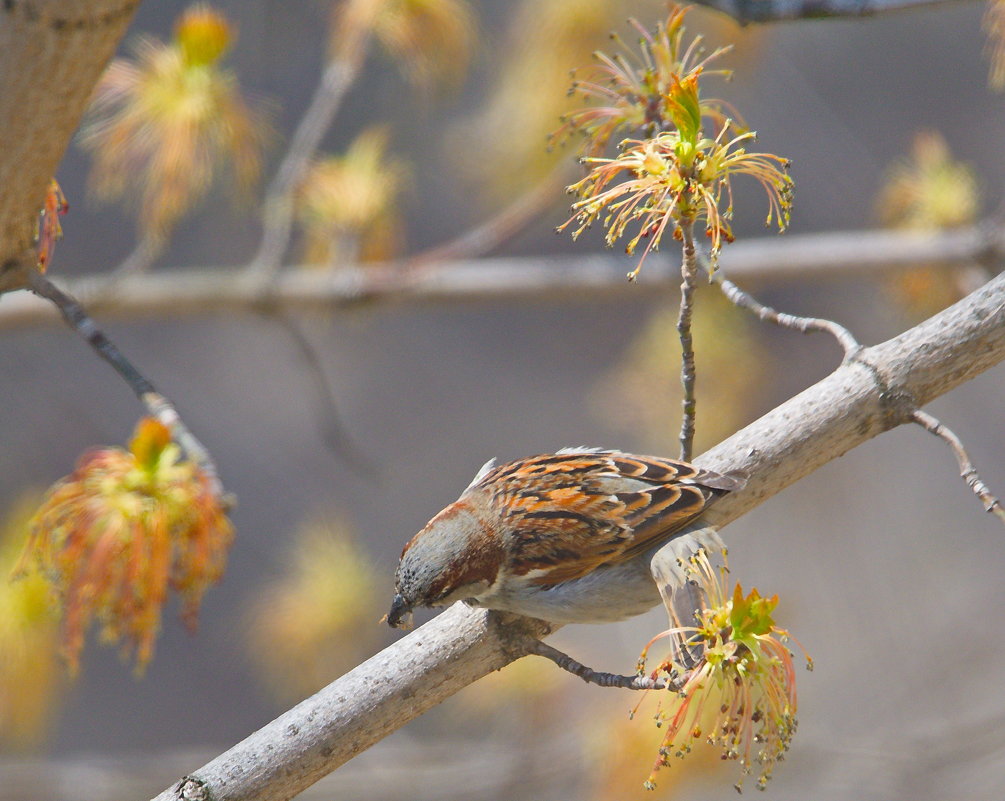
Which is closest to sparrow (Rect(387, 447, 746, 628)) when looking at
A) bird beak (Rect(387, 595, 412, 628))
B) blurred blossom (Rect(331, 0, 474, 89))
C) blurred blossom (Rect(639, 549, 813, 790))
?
bird beak (Rect(387, 595, 412, 628))

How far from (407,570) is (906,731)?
9.34 ft

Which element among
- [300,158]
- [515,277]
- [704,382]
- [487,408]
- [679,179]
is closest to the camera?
[679,179]

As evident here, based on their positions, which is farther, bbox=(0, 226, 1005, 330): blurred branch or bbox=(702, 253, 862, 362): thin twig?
bbox=(0, 226, 1005, 330): blurred branch

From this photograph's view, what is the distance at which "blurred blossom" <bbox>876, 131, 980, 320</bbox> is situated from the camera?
2414mm

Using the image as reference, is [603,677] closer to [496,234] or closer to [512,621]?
[512,621]

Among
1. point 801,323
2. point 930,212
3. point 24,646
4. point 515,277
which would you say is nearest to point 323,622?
point 24,646

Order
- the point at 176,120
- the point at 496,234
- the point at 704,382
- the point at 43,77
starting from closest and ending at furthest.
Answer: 1. the point at 43,77
2. the point at 176,120
3. the point at 496,234
4. the point at 704,382

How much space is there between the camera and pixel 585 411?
3.82 metres

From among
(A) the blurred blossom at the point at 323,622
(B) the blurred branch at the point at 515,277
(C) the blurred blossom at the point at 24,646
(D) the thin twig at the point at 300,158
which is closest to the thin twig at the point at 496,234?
(B) the blurred branch at the point at 515,277

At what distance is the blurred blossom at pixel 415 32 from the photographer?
2146 millimetres

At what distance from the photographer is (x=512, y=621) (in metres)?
1.13

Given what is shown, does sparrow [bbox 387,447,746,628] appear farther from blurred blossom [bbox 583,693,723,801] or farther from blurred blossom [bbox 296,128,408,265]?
blurred blossom [bbox 296,128,408,265]

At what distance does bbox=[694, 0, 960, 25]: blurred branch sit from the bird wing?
499mm

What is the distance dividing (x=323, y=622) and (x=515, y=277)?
964mm
